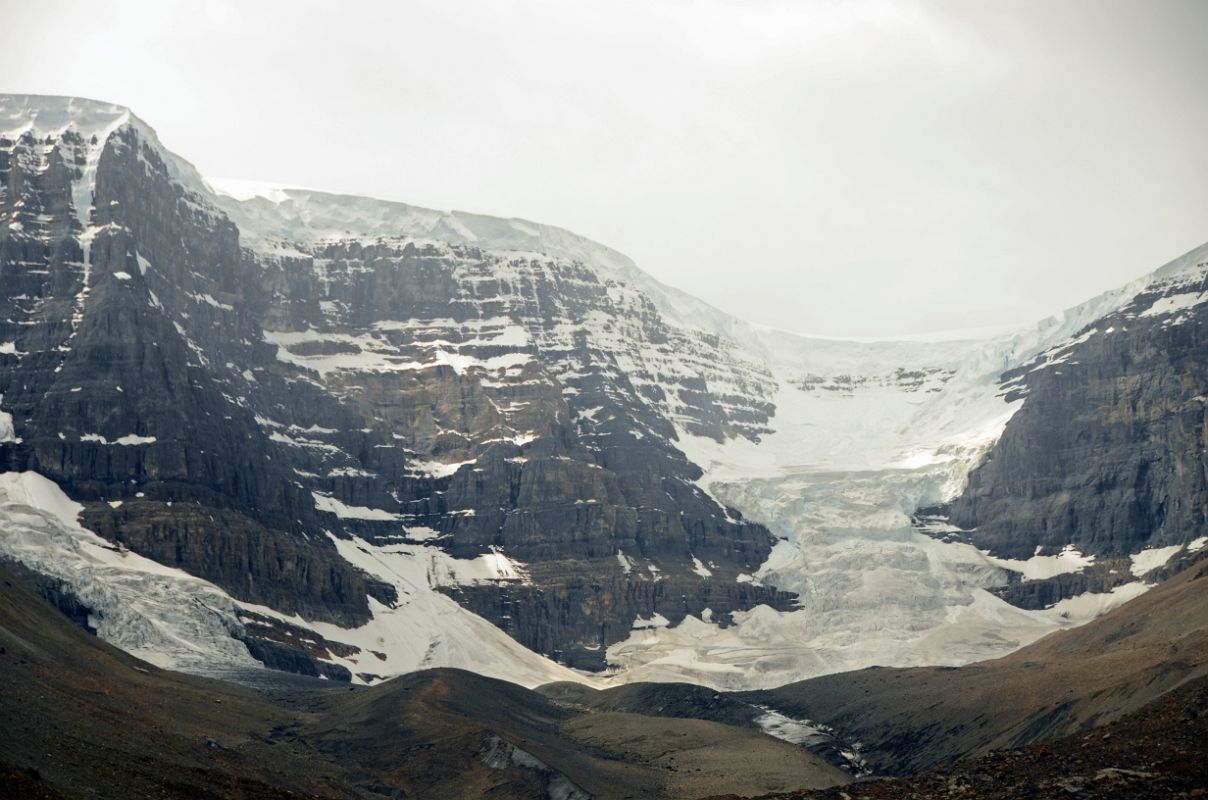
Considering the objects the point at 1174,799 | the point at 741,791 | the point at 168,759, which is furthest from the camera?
the point at 741,791

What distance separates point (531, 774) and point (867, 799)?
57.5m

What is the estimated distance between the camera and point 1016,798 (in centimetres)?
13475

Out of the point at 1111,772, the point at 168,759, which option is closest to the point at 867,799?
the point at 1111,772

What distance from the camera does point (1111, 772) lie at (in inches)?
5349

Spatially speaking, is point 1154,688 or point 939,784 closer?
point 939,784

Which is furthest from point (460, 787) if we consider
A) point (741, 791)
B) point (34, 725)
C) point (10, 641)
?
point (34, 725)

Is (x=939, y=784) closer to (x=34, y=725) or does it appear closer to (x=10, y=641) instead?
(x=34, y=725)

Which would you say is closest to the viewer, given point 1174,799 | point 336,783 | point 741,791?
point 1174,799

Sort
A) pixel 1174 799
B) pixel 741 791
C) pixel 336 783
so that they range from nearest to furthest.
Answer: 1. pixel 1174 799
2. pixel 336 783
3. pixel 741 791

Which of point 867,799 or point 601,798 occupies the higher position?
point 867,799

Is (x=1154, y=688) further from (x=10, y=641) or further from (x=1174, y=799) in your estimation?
(x=10, y=641)

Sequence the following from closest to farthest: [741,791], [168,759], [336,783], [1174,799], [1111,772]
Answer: [1174,799], [1111,772], [168,759], [336,783], [741,791]

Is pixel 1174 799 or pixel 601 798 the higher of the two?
pixel 1174 799

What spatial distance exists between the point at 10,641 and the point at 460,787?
1760 inches
